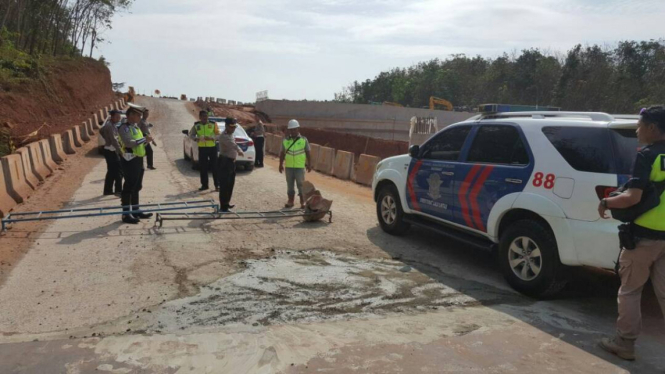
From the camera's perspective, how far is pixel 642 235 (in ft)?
12.6

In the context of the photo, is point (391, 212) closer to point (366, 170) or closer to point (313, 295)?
point (313, 295)

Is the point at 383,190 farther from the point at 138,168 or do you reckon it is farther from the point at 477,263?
the point at 138,168

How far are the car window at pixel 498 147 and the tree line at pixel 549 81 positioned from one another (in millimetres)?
43419

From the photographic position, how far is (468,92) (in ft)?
275

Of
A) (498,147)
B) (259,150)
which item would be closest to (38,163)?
(259,150)

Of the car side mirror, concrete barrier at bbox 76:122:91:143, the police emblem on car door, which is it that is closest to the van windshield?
the police emblem on car door

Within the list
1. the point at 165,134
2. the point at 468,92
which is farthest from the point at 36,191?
the point at 468,92

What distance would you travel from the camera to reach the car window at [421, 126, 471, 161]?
22.1 ft

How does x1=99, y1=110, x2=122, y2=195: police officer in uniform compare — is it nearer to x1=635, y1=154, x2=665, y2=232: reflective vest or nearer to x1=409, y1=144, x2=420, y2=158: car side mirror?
x1=409, y1=144, x2=420, y2=158: car side mirror

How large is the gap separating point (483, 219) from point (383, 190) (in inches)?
98.6

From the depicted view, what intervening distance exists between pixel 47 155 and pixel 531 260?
1269 cm

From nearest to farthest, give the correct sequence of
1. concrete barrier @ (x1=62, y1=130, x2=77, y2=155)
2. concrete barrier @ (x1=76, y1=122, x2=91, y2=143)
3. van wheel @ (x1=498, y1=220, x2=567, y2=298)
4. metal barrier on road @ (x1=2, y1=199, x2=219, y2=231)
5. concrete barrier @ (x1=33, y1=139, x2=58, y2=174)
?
1. van wheel @ (x1=498, y1=220, x2=567, y2=298)
2. metal barrier on road @ (x1=2, y1=199, x2=219, y2=231)
3. concrete barrier @ (x1=33, y1=139, x2=58, y2=174)
4. concrete barrier @ (x1=62, y1=130, x2=77, y2=155)
5. concrete barrier @ (x1=76, y1=122, x2=91, y2=143)

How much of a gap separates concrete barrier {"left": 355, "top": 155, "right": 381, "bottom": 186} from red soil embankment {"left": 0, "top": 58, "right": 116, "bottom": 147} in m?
11.2

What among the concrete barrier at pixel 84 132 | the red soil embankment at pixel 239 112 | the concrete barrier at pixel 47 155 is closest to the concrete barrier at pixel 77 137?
the concrete barrier at pixel 84 132
